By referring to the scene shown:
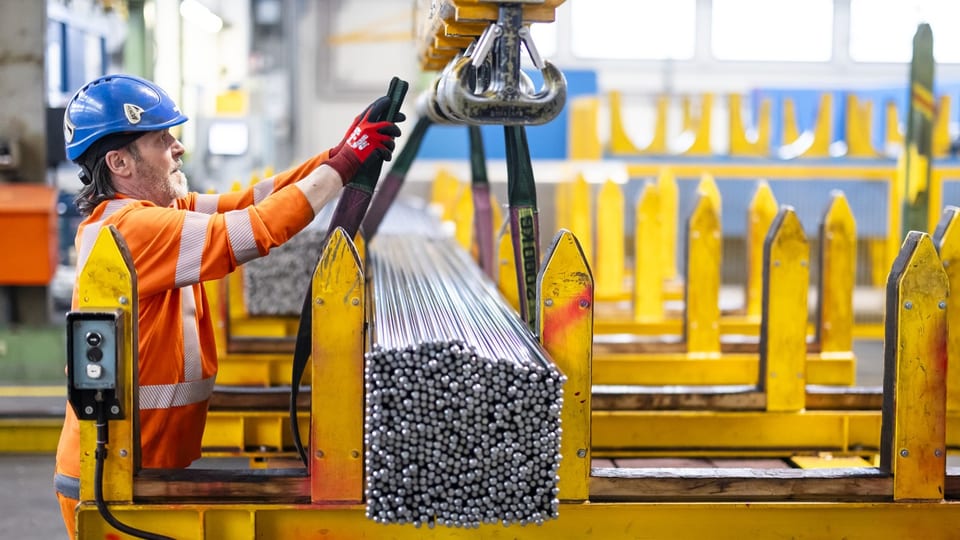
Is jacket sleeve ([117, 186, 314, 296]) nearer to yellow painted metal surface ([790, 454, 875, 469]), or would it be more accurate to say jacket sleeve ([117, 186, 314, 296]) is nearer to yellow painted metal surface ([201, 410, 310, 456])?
yellow painted metal surface ([201, 410, 310, 456])

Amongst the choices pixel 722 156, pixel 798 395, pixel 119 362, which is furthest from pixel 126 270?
pixel 722 156

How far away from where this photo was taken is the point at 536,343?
8.96 ft

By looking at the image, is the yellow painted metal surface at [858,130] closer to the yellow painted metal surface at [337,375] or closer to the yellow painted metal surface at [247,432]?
the yellow painted metal surface at [247,432]

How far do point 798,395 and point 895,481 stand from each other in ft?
4.79

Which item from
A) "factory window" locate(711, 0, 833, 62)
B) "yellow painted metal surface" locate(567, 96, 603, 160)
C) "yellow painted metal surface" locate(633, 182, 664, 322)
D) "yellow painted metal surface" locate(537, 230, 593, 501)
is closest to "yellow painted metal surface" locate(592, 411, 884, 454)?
"yellow painted metal surface" locate(537, 230, 593, 501)

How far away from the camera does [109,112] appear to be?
2781mm

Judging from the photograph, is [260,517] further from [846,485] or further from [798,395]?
[798,395]

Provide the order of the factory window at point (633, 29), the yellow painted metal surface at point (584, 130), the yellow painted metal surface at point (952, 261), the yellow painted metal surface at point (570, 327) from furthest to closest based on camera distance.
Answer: the factory window at point (633, 29)
the yellow painted metal surface at point (584, 130)
the yellow painted metal surface at point (952, 261)
the yellow painted metal surface at point (570, 327)

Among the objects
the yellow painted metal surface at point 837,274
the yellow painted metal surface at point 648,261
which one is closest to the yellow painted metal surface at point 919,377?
the yellow painted metal surface at point 837,274

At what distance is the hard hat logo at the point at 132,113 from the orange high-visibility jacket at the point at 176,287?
0.68 feet

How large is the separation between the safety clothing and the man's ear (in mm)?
93

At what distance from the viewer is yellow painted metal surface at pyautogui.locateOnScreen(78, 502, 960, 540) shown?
2.68m

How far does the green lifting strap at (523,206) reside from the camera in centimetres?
326

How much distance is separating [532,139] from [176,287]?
9.79m
